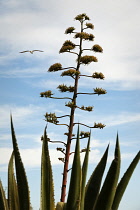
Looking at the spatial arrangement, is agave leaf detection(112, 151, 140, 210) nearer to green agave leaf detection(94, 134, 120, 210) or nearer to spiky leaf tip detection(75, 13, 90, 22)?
green agave leaf detection(94, 134, 120, 210)

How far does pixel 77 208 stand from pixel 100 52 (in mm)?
9519

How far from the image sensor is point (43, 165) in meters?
2.55

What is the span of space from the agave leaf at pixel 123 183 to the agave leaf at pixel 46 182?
486 millimetres

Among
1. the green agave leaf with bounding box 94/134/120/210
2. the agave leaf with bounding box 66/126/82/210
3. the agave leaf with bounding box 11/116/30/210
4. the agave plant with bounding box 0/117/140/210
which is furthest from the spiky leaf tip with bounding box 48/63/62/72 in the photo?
the agave leaf with bounding box 66/126/82/210

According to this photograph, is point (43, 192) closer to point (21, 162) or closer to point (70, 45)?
point (21, 162)

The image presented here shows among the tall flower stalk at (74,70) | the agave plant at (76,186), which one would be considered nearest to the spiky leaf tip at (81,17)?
the tall flower stalk at (74,70)

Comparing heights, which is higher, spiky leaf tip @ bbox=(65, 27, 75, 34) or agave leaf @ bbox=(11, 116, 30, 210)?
spiky leaf tip @ bbox=(65, 27, 75, 34)

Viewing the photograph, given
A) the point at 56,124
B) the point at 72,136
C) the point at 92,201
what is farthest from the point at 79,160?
the point at 56,124

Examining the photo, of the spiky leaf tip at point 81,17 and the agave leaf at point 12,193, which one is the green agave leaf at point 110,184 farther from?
the spiky leaf tip at point 81,17

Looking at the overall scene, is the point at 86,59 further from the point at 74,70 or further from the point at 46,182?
the point at 46,182

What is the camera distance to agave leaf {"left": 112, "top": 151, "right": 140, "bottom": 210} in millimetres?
2701

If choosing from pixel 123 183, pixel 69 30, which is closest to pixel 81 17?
pixel 69 30

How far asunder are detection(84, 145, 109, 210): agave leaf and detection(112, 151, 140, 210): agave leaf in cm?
15

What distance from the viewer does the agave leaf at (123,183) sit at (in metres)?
2.70
